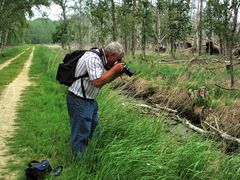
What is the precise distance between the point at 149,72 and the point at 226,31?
4132 millimetres

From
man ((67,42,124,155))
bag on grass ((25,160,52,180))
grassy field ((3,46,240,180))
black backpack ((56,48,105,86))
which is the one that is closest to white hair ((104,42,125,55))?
man ((67,42,124,155))

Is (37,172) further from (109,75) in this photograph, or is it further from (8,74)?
(8,74)

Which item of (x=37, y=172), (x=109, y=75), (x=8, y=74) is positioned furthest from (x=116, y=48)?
(x=8, y=74)

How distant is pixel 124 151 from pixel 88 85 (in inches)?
43.1

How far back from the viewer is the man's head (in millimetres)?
5465

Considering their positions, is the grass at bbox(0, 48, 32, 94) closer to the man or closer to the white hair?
the man

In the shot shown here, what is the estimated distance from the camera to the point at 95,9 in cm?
2959

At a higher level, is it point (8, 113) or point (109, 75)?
point (109, 75)

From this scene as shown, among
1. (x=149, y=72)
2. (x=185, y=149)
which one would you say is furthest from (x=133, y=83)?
(x=185, y=149)

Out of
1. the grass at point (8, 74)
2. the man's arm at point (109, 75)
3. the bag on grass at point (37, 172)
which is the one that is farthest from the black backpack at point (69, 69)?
the grass at point (8, 74)

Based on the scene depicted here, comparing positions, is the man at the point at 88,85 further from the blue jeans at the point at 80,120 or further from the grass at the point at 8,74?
the grass at the point at 8,74

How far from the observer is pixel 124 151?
→ 17.9 ft

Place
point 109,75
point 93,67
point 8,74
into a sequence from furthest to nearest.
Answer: point 8,74, point 93,67, point 109,75

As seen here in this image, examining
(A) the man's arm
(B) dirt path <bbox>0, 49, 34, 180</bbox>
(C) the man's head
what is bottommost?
(B) dirt path <bbox>0, 49, 34, 180</bbox>
